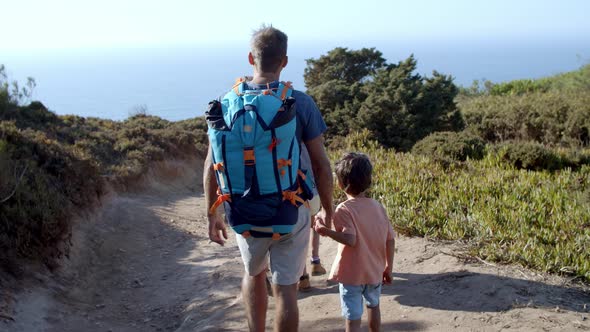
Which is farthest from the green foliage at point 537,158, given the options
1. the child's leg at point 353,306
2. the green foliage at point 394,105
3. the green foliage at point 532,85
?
the green foliage at point 532,85

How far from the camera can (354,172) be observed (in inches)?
157

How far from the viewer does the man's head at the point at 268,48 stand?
12.2ft

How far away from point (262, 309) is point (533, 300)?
2127 millimetres

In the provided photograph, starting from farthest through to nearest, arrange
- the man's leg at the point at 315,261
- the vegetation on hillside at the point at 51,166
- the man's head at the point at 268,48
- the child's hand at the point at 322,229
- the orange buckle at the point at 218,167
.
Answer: the vegetation on hillside at the point at 51,166, the man's leg at the point at 315,261, the child's hand at the point at 322,229, the man's head at the point at 268,48, the orange buckle at the point at 218,167

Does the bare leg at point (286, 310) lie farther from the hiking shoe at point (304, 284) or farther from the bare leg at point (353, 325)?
the hiking shoe at point (304, 284)

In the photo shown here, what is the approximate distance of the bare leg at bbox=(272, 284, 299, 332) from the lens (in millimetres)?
3742

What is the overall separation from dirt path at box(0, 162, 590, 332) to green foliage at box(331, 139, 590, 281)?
0.73 feet

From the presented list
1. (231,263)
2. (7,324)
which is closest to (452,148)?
(231,263)

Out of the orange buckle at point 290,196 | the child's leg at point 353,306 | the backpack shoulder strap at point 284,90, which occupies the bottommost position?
the child's leg at point 353,306

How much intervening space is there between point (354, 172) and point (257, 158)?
78 cm

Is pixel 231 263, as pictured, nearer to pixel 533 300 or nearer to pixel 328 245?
pixel 328 245

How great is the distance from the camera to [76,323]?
18.4 ft

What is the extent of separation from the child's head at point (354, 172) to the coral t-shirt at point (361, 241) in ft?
0.32

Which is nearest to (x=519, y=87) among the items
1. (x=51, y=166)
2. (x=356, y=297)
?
(x=51, y=166)
